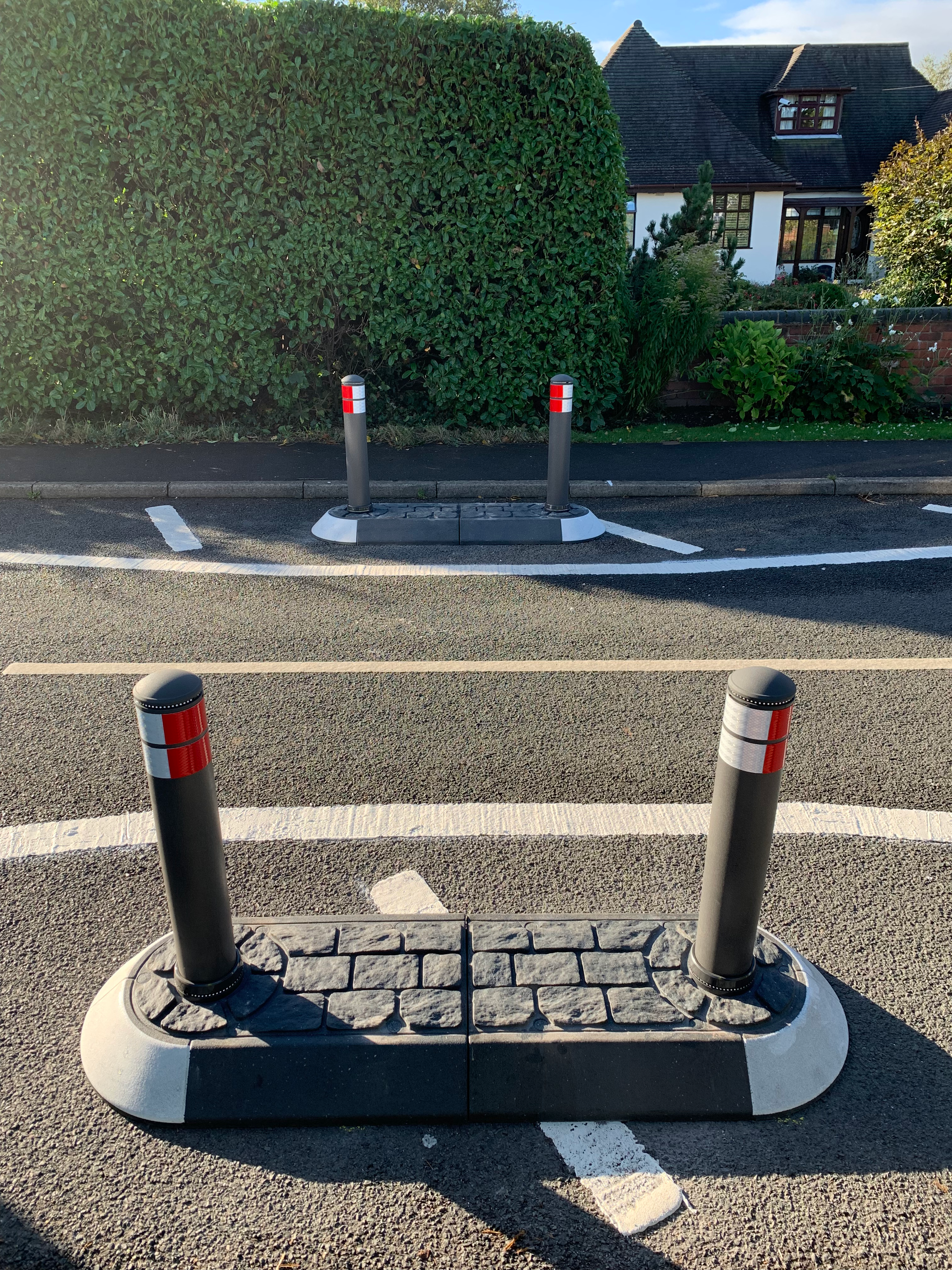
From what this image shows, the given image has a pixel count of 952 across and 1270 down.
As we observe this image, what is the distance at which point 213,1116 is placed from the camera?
242cm

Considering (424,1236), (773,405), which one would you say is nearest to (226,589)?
(424,1236)

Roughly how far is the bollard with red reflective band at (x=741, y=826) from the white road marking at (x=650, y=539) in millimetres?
4626

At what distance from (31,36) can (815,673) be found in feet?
30.9

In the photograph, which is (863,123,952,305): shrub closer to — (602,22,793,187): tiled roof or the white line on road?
the white line on road

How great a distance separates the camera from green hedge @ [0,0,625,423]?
9242 mm

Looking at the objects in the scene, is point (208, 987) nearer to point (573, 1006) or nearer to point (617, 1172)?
point (573, 1006)

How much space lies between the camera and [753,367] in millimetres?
10805

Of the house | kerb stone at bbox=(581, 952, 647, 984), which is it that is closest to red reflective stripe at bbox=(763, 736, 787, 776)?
kerb stone at bbox=(581, 952, 647, 984)

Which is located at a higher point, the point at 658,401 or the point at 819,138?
the point at 819,138

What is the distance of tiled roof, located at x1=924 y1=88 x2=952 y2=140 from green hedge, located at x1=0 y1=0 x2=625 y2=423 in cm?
3336

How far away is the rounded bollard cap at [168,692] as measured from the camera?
231 centimetres

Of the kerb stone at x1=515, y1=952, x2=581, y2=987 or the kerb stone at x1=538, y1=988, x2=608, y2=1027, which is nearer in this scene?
the kerb stone at x1=538, y1=988, x2=608, y2=1027

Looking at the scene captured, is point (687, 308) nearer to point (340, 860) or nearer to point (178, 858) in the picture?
point (340, 860)

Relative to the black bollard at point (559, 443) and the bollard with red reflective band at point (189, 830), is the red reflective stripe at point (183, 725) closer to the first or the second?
the bollard with red reflective band at point (189, 830)
